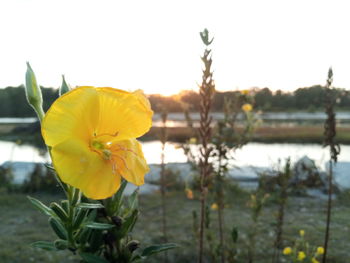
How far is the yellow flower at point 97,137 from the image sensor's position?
633 mm

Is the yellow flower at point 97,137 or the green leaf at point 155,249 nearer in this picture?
the yellow flower at point 97,137

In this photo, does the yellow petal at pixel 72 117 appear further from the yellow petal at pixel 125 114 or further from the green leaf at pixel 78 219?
the green leaf at pixel 78 219

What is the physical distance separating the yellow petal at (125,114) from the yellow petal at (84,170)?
0.08 metres

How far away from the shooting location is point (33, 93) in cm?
73

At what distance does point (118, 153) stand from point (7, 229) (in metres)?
4.71

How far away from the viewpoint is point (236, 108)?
3404mm

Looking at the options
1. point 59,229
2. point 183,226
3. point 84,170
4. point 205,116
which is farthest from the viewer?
point 183,226

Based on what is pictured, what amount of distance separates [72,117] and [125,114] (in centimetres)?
11

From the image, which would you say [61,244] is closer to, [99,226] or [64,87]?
[99,226]

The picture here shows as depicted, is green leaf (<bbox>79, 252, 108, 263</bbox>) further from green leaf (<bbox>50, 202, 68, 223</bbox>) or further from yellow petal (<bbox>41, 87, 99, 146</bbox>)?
yellow petal (<bbox>41, 87, 99, 146</bbox>)

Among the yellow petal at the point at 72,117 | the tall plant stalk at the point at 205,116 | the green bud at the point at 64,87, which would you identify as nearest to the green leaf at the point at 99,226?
the yellow petal at the point at 72,117

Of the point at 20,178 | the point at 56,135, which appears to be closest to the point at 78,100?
the point at 56,135

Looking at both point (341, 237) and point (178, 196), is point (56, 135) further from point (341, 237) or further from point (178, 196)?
point (178, 196)

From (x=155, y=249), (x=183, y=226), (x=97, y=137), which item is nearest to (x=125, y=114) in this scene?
(x=97, y=137)
